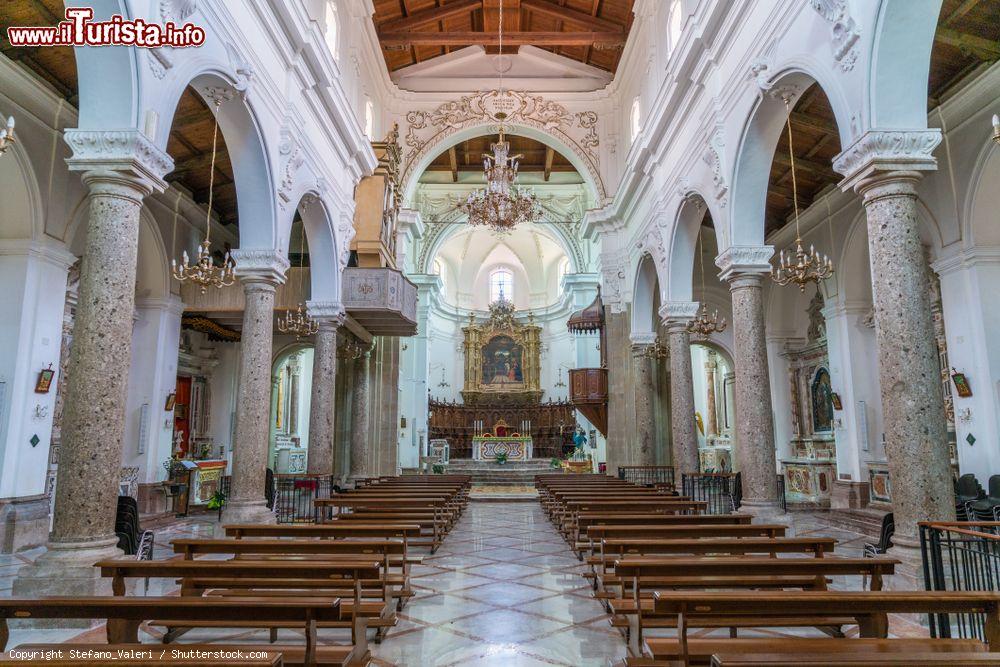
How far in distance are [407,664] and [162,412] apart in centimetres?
1028

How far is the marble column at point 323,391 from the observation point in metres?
12.3

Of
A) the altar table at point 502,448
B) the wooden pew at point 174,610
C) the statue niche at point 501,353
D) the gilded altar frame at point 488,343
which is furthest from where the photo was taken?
the statue niche at point 501,353

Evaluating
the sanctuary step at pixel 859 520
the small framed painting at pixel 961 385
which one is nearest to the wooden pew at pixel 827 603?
the sanctuary step at pixel 859 520

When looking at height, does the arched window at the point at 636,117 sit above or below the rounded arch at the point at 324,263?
above

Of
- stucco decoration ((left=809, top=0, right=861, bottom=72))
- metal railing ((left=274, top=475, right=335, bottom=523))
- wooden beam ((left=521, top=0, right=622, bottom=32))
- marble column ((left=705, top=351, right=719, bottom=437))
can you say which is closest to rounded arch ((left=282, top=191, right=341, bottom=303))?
metal railing ((left=274, top=475, right=335, bottom=523))

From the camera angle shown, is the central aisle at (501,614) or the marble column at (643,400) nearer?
the central aisle at (501,614)

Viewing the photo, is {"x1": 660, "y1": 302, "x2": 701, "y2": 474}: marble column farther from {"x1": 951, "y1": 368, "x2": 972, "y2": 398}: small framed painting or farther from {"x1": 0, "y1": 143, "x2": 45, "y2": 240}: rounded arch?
{"x1": 0, "y1": 143, "x2": 45, "y2": 240}: rounded arch

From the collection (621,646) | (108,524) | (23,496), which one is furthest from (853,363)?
(23,496)

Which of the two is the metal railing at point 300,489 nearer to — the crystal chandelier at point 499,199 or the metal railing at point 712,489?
the metal railing at point 712,489

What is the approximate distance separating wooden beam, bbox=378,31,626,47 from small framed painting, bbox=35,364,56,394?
11.3 meters

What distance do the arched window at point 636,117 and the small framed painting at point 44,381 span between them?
41.4 ft

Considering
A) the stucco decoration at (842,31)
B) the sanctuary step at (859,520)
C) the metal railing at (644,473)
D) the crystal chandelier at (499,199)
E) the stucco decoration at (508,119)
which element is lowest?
the sanctuary step at (859,520)

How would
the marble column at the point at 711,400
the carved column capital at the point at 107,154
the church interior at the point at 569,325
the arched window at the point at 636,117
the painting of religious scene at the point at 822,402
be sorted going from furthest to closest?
the marble column at the point at 711,400
the arched window at the point at 636,117
the painting of religious scene at the point at 822,402
the carved column capital at the point at 107,154
the church interior at the point at 569,325

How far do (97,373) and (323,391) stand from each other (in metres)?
7.20
